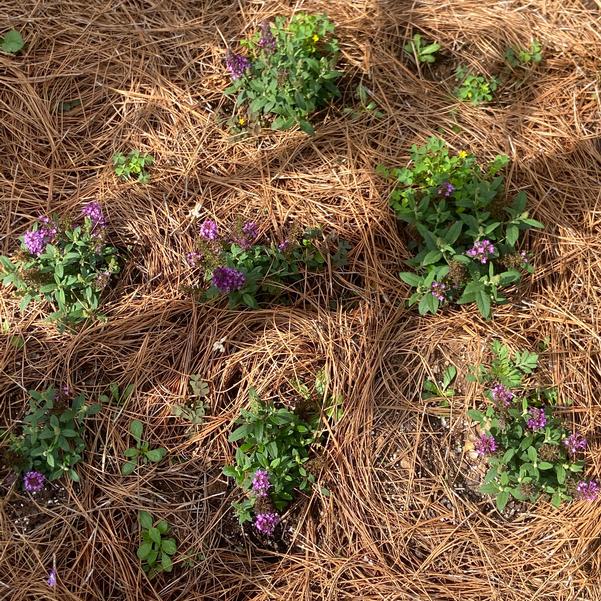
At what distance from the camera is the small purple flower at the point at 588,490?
2234 mm

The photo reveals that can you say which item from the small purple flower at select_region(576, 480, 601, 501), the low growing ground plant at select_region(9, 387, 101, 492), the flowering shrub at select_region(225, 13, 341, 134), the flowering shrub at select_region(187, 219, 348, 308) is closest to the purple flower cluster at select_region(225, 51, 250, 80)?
the flowering shrub at select_region(225, 13, 341, 134)

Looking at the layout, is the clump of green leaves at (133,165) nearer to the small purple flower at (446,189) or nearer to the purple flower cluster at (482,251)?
the small purple flower at (446,189)

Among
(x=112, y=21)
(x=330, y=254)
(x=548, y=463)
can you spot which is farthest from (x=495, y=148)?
(x=112, y=21)

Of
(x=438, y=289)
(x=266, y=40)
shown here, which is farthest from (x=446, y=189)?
(x=266, y=40)

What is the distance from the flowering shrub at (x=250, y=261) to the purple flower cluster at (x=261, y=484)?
680 millimetres

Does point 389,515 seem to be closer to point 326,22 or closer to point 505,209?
point 505,209

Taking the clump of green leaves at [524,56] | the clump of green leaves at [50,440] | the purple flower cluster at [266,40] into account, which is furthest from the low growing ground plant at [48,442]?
the clump of green leaves at [524,56]

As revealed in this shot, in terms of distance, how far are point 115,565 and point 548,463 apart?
167 centimetres

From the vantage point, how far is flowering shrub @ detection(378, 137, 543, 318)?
2.45 m

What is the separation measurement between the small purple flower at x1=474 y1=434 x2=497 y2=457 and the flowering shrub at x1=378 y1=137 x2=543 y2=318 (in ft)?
1.61

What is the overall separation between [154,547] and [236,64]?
85.2 inches

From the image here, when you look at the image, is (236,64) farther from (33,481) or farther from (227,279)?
(33,481)

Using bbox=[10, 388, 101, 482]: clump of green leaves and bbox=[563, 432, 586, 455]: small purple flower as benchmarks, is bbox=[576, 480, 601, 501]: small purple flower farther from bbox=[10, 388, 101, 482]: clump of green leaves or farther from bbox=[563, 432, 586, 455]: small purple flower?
bbox=[10, 388, 101, 482]: clump of green leaves

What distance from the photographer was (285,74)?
271cm
